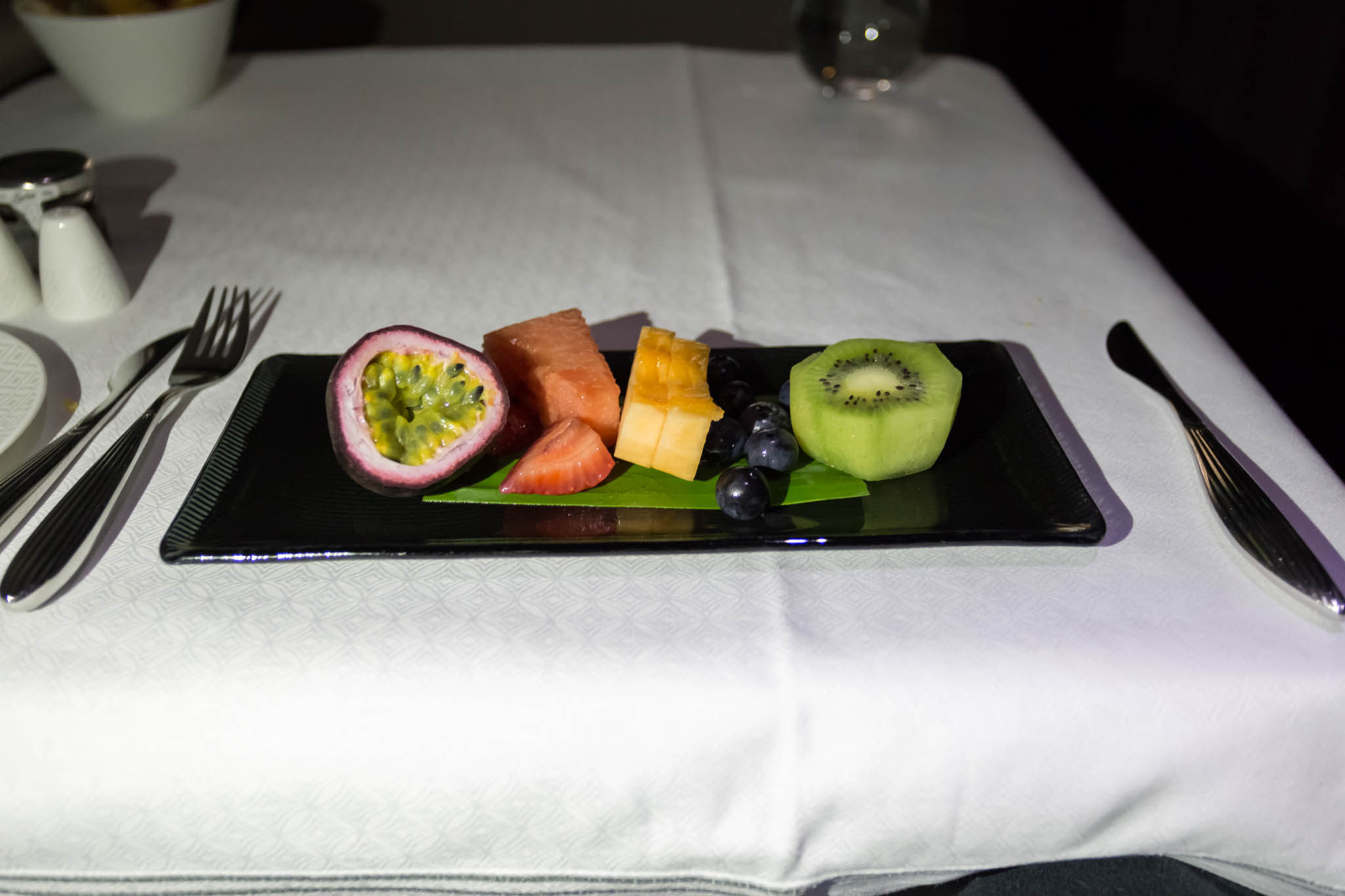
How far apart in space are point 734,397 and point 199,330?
0.55 metres

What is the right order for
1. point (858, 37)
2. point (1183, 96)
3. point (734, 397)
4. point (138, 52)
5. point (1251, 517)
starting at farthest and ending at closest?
point (1183, 96)
point (858, 37)
point (138, 52)
point (734, 397)
point (1251, 517)

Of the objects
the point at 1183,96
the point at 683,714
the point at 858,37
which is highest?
the point at 858,37

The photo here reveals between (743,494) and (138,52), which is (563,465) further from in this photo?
(138,52)

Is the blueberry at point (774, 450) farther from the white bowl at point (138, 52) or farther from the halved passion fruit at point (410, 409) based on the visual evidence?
the white bowl at point (138, 52)

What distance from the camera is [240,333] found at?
0.96 m

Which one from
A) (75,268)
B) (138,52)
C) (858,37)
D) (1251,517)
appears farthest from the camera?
(858,37)

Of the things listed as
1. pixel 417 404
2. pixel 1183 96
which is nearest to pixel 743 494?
pixel 417 404

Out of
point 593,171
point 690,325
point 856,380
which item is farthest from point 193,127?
point 856,380

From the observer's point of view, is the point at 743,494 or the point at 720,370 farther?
the point at 720,370

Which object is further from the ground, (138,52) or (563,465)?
(138,52)

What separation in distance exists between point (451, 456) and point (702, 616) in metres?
A: 0.22

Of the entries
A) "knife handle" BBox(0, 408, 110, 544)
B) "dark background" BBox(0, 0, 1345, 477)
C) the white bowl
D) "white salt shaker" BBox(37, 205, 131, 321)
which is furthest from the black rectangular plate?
"dark background" BBox(0, 0, 1345, 477)

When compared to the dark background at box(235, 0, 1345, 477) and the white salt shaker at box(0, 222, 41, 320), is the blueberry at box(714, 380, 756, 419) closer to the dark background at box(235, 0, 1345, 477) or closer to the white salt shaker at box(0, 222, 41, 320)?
the white salt shaker at box(0, 222, 41, 320)

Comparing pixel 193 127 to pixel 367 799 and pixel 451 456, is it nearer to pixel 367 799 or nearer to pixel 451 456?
pixel 451 456
